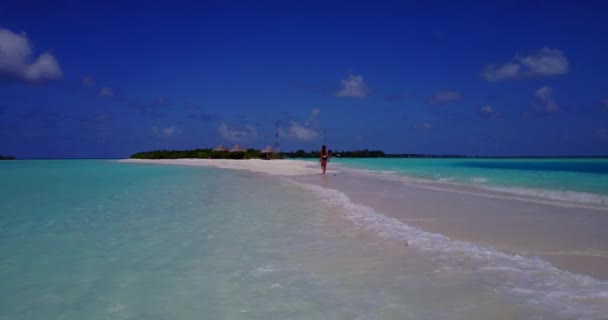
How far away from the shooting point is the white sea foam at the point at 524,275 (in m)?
3.08

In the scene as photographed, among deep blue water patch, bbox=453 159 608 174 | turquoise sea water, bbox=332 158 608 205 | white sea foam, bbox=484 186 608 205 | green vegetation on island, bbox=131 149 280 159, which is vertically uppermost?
green vegetation on island, bbox=131 149 280 159

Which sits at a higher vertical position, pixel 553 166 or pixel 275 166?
pixel 275 166

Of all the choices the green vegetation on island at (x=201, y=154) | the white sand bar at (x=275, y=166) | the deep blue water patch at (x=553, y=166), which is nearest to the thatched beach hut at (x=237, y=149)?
the green vegetation on island at (x=201, y=154)

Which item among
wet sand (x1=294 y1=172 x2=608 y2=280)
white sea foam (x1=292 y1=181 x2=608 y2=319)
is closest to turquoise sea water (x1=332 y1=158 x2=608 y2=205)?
wet sand (x1=294 y1=172 x2=608 y2=280)

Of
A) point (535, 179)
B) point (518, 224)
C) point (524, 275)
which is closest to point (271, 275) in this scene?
point (524, 275)

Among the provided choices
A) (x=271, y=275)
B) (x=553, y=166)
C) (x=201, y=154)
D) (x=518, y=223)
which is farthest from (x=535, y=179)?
(x=201, y=154)

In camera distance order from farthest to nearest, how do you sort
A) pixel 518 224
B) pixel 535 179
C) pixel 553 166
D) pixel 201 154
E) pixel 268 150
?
pixel 201 154
pixel 268 150
pixel 553 166
pixel 535 179
pixel 518 224

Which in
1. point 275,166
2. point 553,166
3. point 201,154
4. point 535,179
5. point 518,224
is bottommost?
point 518,224

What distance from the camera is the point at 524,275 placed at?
151 inches

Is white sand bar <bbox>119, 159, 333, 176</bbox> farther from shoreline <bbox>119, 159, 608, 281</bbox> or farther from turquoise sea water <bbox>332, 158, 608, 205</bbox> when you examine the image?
shoreline <bbox>119, 159, 608, 281</bbox>

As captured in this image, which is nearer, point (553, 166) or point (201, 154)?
point (553, 166)

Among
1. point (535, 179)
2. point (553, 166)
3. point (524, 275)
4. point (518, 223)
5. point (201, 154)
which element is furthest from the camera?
point (201, 154)

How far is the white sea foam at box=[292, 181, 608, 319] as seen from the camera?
308 centimetres

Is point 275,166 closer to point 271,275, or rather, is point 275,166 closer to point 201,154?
point 271,275
